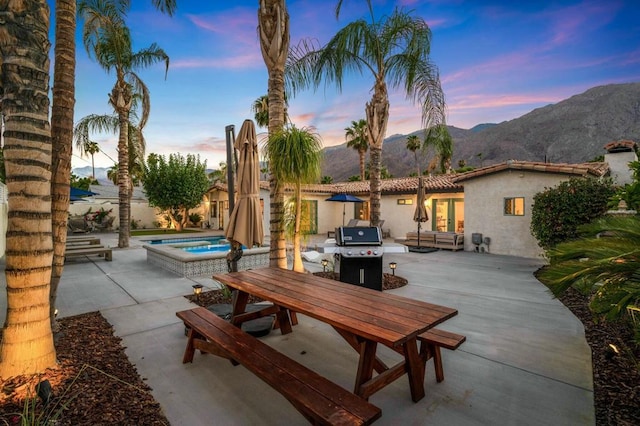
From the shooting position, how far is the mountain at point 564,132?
49.0 meters

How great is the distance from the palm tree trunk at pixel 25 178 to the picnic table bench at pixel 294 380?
1265 mm

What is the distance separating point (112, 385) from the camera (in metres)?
2.52

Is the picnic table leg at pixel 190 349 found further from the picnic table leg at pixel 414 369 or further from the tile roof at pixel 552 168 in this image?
the tile roof at pixel 552 168

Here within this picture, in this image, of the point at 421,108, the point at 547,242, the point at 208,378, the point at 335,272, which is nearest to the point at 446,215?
the point at 547,242

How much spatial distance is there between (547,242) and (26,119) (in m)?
10.6

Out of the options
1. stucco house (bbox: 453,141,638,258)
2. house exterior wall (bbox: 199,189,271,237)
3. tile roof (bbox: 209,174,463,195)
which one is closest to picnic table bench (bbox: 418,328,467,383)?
tile roof (bbox: 209,174,463,195)

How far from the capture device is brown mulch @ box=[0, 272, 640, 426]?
2.12 metres

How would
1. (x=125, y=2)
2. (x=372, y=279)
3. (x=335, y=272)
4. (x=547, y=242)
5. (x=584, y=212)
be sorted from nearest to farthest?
(x=372, y=279) < (x=335, y=272) < (x=584, y=212) < (x=547, y=242) < (x=125, y=2)

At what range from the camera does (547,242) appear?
8.18 meters

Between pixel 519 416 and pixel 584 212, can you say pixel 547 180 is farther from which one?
pixel 519 416

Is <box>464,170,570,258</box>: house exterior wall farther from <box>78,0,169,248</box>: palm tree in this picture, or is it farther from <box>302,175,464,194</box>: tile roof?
<box>78,0,169,248</box>: palm tree

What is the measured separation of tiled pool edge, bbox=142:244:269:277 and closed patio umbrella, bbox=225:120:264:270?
321 centimetres

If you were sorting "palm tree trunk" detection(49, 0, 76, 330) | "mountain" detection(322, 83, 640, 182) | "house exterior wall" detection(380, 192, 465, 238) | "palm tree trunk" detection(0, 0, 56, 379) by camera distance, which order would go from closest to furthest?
1. "palm tree trunk" detection(0, 0, 56, 379)
2. "palm tree trunk" detection(49, 0, 76, 330)
3. "house exterior wall" detection(380, 192, 465, 238)
4. "mountain" detection(322, 83, 640, 182)

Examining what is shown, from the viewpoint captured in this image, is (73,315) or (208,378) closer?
(208,378)
